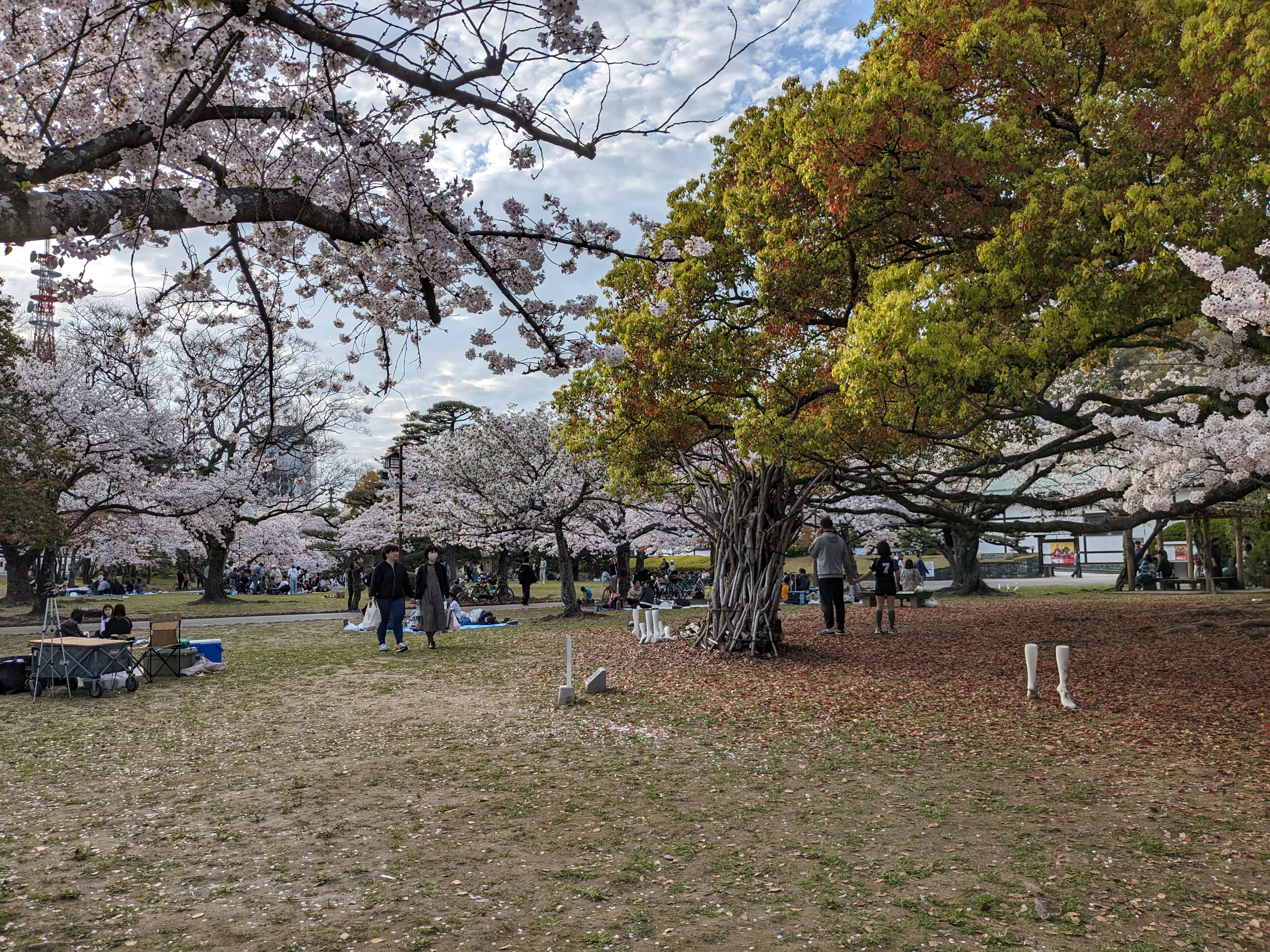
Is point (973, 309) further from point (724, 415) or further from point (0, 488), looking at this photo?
point (0, 488)

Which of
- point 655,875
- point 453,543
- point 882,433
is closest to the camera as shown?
point 655,875

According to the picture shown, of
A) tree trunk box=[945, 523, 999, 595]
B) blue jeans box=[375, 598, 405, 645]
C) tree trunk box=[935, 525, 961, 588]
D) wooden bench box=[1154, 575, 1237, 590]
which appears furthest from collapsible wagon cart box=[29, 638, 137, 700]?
wooden bench box=[1154, 575, 1237, 590]

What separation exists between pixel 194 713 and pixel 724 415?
7.39 metres

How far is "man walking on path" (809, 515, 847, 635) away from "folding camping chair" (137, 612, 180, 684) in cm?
925

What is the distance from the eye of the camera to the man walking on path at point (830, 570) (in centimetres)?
1291

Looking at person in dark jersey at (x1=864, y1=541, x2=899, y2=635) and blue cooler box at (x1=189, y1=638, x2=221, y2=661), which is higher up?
person in dark jersey at (x1=864, y1=541, x2=899, y2=635)

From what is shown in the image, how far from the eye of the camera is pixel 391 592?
13.5m

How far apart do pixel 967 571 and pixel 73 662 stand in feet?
76.0

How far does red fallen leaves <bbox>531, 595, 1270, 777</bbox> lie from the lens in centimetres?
674

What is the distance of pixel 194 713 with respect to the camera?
8406 mm

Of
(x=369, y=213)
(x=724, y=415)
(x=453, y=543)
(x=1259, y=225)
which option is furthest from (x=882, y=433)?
(x=453, y=543)

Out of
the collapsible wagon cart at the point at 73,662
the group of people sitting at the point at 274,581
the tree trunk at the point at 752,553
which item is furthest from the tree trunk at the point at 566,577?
the group of people sitting at the point at 274,581

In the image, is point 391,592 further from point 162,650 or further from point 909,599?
point 909,599

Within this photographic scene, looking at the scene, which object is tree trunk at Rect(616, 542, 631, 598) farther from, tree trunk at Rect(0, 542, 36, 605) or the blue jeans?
tree trunk at Rect(0, 542, 36, 605)
